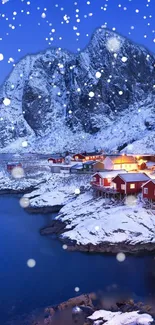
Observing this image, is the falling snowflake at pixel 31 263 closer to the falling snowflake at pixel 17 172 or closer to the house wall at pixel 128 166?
the house wall at pixel 128 166

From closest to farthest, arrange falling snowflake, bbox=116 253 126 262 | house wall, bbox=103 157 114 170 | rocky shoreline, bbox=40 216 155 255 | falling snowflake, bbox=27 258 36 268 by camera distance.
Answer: falling snowflake, bbox=116 253 126 262, falling snowflake, bbox=27 258 36 268, rocky shoreline, bbox=40 216 155 255, house wall, bbox=103 157 114 170

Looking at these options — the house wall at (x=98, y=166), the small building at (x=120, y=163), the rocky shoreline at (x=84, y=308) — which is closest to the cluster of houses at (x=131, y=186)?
the small building at (x=120, y=163)

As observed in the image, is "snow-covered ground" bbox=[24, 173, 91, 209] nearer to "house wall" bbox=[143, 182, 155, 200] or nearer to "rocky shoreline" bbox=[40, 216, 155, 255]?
"house wall" bbox=[143, 182, 155, 200]

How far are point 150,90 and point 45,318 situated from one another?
189 meters

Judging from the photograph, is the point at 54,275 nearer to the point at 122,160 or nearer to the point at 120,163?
the point at 120,163

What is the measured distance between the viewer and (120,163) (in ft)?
194

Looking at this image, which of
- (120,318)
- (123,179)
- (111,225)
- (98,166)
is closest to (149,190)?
(123,179)

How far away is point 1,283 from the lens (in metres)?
24.4

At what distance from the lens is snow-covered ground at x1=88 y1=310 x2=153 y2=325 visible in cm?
1696

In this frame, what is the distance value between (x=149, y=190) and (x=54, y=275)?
1497cm

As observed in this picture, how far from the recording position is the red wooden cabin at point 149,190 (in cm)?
3544

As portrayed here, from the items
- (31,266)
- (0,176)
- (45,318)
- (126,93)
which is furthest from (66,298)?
(126,93)

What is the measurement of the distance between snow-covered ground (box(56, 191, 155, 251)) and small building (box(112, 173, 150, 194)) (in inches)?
50.1

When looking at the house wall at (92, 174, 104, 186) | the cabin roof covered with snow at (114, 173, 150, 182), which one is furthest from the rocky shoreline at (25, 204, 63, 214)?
the cabin roof covered with snow at (114, 173, 150, 182)
